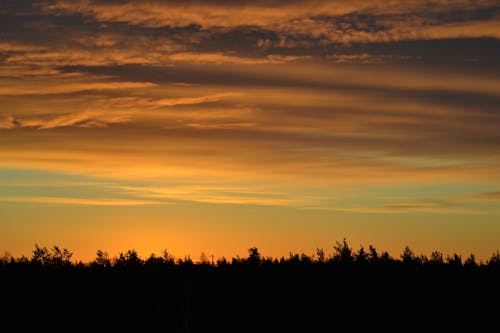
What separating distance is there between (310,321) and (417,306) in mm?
4037

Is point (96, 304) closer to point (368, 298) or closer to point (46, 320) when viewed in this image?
point (46, 320)

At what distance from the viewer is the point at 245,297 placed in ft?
102

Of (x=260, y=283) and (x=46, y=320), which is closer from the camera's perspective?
(x=46, y=320)

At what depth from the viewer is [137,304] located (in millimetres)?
30234

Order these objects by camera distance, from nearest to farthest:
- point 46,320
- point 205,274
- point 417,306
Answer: point 46,320, point 417,306, point 205,274

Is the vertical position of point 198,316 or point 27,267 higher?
point 27,267

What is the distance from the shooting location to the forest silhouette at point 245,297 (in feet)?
96.2

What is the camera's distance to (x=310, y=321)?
2966 centimetres

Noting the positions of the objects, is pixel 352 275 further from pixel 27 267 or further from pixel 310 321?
pixel 27 267

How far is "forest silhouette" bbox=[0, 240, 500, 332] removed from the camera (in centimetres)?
2933

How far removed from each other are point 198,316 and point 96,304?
3540 mm

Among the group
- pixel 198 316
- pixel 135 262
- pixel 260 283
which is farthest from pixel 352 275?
pixel 135 262

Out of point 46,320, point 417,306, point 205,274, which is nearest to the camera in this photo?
point 46,320

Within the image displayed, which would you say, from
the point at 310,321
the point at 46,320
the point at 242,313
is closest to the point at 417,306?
the point at 310,321
